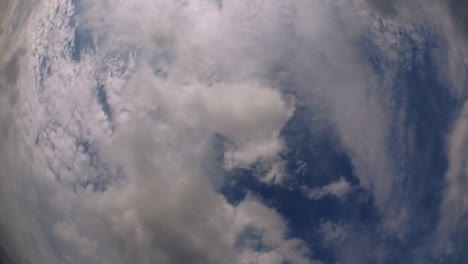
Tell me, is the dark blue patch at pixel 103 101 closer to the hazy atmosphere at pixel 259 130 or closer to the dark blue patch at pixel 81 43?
the hazy atmosphere at pixel 259 130

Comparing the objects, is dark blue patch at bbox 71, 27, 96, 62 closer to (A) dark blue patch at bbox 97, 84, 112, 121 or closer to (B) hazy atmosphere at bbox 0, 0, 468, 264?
(B) hazy atmosphere at bbox 0, 0, 468, 264

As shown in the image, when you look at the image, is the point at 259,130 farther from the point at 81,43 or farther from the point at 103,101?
the point at 81,43

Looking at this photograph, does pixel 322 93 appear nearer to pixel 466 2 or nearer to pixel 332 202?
pixel 332 202

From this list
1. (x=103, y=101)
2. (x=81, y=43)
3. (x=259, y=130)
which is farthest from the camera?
(x=81, y=43)

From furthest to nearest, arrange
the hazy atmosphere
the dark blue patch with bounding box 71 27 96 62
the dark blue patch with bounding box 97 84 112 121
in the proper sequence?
the dark blue patch with bounding box 71 27 96 62
the dark blue patch with bounding box 97 84 112 121
the hazy atmosphere

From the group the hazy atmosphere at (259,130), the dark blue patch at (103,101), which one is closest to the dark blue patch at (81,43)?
the hazy atmosphere at (259,130)

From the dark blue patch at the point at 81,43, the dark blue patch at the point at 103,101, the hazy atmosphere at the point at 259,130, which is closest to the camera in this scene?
the hazy atmosphere at the point at 259,130

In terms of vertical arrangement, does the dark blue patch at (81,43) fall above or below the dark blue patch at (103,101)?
above

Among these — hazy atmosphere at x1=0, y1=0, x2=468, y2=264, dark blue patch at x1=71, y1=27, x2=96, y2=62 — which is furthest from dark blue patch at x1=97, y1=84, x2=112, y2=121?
dark blue patch at x1=71, y1=27, x2=96, y2=62

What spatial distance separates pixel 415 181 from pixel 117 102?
143 inches

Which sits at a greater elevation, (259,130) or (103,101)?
(259,130)

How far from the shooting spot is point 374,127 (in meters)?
4.51

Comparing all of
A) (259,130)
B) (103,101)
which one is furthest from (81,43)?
(259,130)

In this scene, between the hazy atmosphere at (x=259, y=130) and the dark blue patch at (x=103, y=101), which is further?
the dark blue patch at (x=103, y=101)
